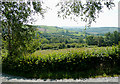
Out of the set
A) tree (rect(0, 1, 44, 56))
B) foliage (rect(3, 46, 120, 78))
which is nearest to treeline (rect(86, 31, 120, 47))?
foliage (rect(3, 46, 120, 78))

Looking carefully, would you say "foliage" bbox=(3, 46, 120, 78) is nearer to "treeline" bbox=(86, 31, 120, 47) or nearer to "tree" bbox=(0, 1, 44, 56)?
"tree" bbox=(0, 1, 44, 56)

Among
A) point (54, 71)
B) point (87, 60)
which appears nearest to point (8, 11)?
point (54, 71)

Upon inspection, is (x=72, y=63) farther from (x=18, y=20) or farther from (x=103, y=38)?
(x=103, y=38)

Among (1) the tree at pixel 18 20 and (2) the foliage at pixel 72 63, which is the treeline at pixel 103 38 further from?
(1) the tree at pixel 18 20

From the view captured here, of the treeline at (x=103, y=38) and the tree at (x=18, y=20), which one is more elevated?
the tree at (x=18, y=20)

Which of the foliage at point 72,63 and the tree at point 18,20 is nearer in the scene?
the tree at point 18,20

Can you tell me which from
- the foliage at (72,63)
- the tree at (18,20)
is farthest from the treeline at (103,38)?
the tree at (18,20)

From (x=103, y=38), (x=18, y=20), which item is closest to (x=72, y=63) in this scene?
(x=18, y=20)

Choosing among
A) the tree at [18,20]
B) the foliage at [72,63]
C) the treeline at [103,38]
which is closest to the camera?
the tree at [18,20]

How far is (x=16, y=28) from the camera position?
4098 mm

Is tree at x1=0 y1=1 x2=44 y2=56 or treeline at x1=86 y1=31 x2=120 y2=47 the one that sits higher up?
tree at x1=0 y1=1 x2=44 y2=56

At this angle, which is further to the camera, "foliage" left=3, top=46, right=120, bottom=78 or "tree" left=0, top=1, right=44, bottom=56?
"foliage" left=3, top=46, right=120, bottom=78

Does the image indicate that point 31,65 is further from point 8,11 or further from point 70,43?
point 70,43

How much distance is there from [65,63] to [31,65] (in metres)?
1.97
